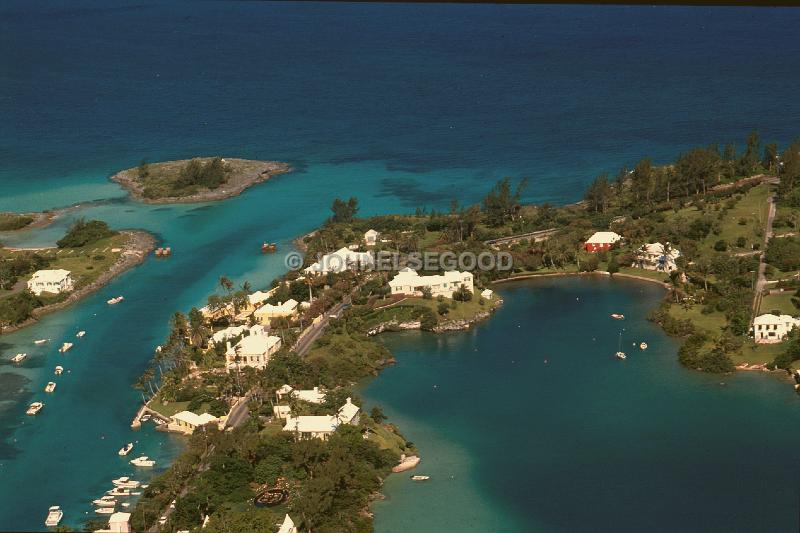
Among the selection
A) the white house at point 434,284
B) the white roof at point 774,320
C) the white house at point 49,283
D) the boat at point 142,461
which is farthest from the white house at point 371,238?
the boat at point 142,461

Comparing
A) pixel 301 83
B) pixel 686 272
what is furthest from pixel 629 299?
pixel 301 83

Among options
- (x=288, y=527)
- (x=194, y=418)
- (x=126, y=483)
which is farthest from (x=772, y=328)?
(x=126, y=483)

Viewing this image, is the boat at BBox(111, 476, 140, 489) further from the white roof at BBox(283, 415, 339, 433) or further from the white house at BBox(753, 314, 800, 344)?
the white house at BBox(753, 314, 800, 344)

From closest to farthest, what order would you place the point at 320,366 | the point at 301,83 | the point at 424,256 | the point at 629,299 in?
the point at 320,366 < the point at 629,299 < the point at 424,256 < the point at 301,83

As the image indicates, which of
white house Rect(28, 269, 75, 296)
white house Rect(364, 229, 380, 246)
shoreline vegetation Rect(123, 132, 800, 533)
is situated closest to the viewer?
shoreline vegetation Rect(123, 132, 800, 533)

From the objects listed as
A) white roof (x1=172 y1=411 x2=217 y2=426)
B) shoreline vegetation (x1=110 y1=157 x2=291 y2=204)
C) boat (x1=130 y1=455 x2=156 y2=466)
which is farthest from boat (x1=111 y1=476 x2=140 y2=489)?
shoreline vegetation (x1=110 y1=157 x2=291 y2=204)

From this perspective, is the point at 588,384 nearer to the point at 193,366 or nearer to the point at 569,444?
the point at 569,444
